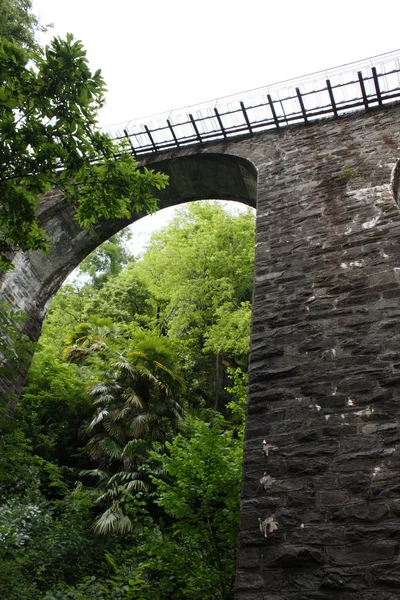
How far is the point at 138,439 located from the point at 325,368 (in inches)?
222

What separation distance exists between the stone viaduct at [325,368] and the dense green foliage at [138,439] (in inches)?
70.2

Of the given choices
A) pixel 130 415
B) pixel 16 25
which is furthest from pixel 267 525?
pixel 16 25

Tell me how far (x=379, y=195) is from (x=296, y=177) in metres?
1.26

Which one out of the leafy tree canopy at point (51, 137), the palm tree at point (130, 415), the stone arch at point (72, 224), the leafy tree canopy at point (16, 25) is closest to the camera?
the leafy tree canopy at point (51, 137)

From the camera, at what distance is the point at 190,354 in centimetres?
1521

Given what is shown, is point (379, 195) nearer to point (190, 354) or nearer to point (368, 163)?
point (368, 163)

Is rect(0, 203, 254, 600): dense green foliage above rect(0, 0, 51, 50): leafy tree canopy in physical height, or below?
below

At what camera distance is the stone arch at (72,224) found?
25.6 ft

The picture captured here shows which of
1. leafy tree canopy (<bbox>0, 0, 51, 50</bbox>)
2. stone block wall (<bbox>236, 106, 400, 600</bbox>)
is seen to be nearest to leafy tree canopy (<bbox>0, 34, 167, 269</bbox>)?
stone block wall (<bbox>236, 106, 400, 600</bbox>)

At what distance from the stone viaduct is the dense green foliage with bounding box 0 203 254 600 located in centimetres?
178

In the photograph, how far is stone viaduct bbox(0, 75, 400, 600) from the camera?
2.97m

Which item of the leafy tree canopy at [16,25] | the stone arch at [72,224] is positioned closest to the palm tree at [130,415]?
the stone arch at [72,224]

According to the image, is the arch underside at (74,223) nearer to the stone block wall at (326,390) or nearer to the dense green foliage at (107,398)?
the dense green foliage at (107,398)

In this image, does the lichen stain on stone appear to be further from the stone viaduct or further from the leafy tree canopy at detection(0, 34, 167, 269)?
the leafy tree canopy at detection(0, 34, 167, 269)
